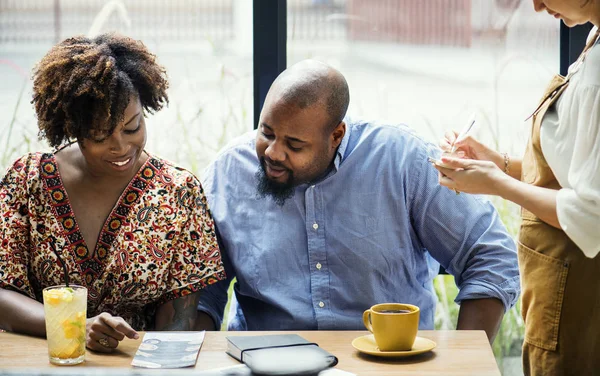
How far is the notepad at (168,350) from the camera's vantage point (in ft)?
5.19

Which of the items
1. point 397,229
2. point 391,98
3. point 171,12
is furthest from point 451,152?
point 171,12

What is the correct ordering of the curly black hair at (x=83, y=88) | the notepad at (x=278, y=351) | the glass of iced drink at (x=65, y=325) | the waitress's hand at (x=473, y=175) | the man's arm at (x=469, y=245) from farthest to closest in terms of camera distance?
the man's arm at (x=469, y=245), the curly black hair at (x=83, y=88), the waitress's hand at (x=473, y=175), the glass of iced drink at (x=65, y=325), the notepad at (x=278, y=351)

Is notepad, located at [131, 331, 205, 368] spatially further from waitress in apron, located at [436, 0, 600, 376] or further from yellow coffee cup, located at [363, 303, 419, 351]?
waitress in apron, located at [436, 0, 600, 376]

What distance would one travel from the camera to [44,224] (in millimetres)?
1993

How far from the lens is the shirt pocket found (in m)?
1.68

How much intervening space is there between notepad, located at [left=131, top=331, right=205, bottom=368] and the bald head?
0.68 m

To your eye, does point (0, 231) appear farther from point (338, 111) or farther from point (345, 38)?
Result: point (345, 38)

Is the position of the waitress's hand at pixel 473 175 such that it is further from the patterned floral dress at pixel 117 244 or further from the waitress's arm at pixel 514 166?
the patterned floral dress at pixel 117 244

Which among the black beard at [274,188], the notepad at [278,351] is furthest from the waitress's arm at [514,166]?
the notepad at [278,351]

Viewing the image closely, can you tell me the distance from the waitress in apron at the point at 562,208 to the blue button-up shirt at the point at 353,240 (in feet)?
1.13

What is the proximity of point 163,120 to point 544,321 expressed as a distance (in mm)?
1478

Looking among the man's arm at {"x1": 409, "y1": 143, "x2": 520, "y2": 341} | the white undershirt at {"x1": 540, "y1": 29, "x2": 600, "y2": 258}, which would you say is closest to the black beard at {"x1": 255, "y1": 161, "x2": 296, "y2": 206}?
the man's arm at {"x1": 409, "y1": 143, "x2": 520, "y2": 341}

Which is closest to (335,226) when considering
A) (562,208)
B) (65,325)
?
(562,208)

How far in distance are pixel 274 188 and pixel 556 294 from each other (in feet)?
2.64
